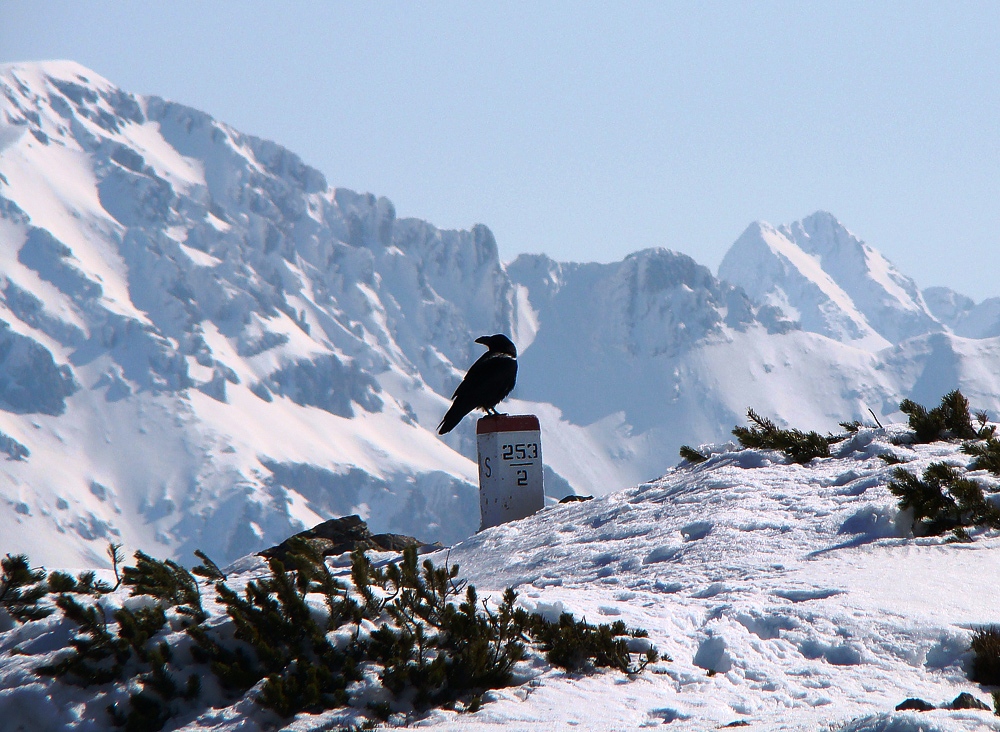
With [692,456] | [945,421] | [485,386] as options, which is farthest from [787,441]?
[485,386]

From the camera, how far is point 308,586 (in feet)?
21.5

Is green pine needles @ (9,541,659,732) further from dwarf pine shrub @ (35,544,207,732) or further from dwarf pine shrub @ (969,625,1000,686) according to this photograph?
dwarf pine shrub @ (969,625,1000,686)

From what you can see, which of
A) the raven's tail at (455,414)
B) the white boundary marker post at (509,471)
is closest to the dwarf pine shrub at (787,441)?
the white boundary marker post at (509,471)

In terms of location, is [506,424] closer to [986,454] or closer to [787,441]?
[787,441]

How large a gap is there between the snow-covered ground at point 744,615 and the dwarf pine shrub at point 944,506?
189 millimetres

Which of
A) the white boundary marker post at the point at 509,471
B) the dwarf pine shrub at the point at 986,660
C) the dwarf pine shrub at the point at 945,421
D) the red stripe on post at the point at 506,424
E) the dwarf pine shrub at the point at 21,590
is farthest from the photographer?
the red stripe on post at the point at 506,424

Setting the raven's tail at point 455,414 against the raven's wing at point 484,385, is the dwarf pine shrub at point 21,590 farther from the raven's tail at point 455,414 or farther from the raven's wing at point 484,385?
the raven's wing at point 484,385

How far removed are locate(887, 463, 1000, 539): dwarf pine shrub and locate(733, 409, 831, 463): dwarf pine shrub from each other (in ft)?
10.1

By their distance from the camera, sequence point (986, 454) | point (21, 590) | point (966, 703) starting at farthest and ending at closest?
point (986, 454) → point (21, 590) → point (966, 703)

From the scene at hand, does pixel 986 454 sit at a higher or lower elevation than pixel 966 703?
higher

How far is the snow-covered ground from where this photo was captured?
219 inches

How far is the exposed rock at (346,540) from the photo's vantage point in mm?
13242

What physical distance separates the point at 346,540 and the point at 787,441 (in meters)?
6.12

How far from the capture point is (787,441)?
482 inches
